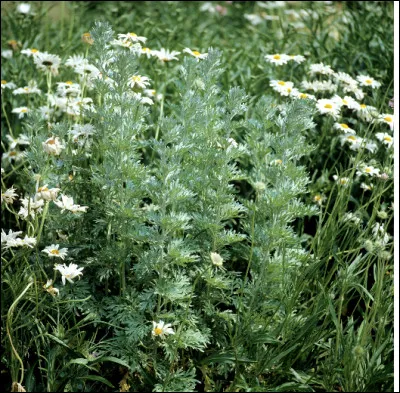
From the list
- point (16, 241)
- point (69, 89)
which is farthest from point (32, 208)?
point (69, 89)

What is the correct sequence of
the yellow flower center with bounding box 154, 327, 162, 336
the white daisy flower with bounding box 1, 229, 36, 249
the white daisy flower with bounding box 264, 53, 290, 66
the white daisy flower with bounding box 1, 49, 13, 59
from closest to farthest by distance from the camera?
the yellow flower center with bounding box 154, 327, 162, 336
the white daisy flower with bounding box 1, 229, 36, 249
the white daisy flower with bounding box 264, 53, 290, 66
the white daisy flower with bounding box 1, 49, 13, 59

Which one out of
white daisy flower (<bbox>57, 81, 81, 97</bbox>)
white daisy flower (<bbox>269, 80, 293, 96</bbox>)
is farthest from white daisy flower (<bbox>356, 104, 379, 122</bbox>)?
white daisy flower (<bbox>57, 81, 81, 97</bbox>)

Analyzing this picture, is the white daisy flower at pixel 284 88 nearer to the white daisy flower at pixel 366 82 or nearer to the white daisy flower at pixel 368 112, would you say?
the white daisy flower at pixel 368 112

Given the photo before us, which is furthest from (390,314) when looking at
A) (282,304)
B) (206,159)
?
(206,159)

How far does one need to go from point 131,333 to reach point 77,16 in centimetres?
331

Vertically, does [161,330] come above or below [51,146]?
below

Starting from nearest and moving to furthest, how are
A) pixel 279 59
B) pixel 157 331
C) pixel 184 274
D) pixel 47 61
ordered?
pixel 157 331 < pixel 184 274 < pixel 47 61 < pixel 279 59

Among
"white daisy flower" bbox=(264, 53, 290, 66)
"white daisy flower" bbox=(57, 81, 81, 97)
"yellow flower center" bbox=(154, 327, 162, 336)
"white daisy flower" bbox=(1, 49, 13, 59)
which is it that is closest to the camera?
"yellow flower center" bbox=(154, 327, 162, 336)

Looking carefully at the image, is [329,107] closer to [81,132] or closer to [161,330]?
[81,132]

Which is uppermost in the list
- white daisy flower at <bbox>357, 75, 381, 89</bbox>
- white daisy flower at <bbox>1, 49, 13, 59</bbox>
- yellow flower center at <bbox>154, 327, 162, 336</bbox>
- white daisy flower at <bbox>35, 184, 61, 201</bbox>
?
Answer: white daisy flower at <bbox>35, 184, 61, 201</bbox>

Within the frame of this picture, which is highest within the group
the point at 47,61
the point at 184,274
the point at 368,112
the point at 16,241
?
the point at 47,61

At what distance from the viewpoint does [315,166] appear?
122 inches

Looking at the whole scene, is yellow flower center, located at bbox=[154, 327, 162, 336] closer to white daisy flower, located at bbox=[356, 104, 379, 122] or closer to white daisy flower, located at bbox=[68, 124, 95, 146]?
white daisy flower, located at bbox=[68, 124, 95, 146]

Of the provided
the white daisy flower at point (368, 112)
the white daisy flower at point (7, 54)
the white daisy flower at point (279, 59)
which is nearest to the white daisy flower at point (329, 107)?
the white daisy flower at point (368, 112)
